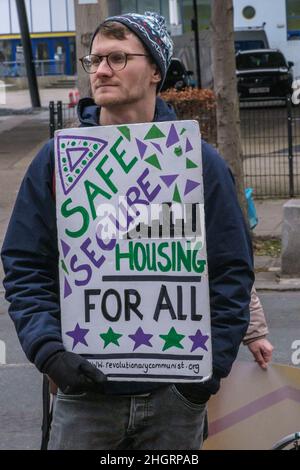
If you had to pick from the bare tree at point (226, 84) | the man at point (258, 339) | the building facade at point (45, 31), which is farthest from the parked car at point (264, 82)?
the building facade at point (45, 31)

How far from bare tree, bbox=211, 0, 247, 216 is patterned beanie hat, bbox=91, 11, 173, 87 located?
7.89m

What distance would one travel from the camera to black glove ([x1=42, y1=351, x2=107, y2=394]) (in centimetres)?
288

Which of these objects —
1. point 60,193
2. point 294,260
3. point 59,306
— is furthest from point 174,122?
point 294,260

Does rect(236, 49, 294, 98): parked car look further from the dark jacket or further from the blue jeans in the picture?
the blue jeans

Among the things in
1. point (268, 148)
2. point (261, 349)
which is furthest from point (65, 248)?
point (268, 148)

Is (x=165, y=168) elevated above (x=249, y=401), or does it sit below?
above

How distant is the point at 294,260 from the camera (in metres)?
10.4

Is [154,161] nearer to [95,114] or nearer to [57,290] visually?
[95,114]

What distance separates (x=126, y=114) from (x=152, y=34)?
243 mm

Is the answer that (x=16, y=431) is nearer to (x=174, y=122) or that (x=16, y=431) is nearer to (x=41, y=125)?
(x=174, y=122)

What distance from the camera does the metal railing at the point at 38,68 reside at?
58156 mm

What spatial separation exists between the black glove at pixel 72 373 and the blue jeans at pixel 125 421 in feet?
0.23

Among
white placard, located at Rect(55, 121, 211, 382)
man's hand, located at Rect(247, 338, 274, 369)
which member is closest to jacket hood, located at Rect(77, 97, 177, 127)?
white placard, located at Rect(55, 121, 211, 382)
